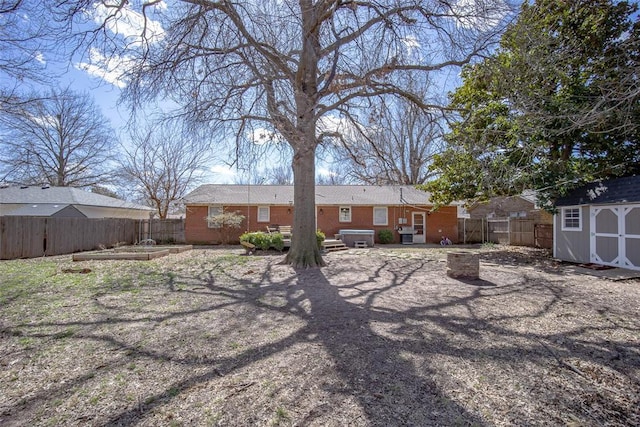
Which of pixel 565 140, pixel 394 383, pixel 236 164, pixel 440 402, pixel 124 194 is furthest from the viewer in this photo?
pixel 124 194

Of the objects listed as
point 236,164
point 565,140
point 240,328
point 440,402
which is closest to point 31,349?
point 240,328

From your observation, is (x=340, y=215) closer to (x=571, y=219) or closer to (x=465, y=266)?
(x=571, y=219)

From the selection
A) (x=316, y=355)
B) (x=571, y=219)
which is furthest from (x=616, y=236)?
(x=316, y=355)

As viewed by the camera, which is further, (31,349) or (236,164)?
(236,164)

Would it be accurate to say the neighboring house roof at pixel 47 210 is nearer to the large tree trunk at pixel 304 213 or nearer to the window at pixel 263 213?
the window at pixel 263 213

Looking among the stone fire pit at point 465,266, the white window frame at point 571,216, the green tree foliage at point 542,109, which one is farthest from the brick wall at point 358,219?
the stone fire pit at point 465,266

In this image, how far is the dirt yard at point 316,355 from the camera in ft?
8.35

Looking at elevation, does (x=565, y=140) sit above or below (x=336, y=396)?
above

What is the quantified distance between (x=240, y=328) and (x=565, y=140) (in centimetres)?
1307

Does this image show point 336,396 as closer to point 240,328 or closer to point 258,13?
point 240,328

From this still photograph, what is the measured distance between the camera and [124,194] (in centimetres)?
2958

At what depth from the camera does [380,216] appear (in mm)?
19969

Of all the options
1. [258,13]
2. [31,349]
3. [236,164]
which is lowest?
[31,349]

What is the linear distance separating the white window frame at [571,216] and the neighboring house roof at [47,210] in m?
23.4
